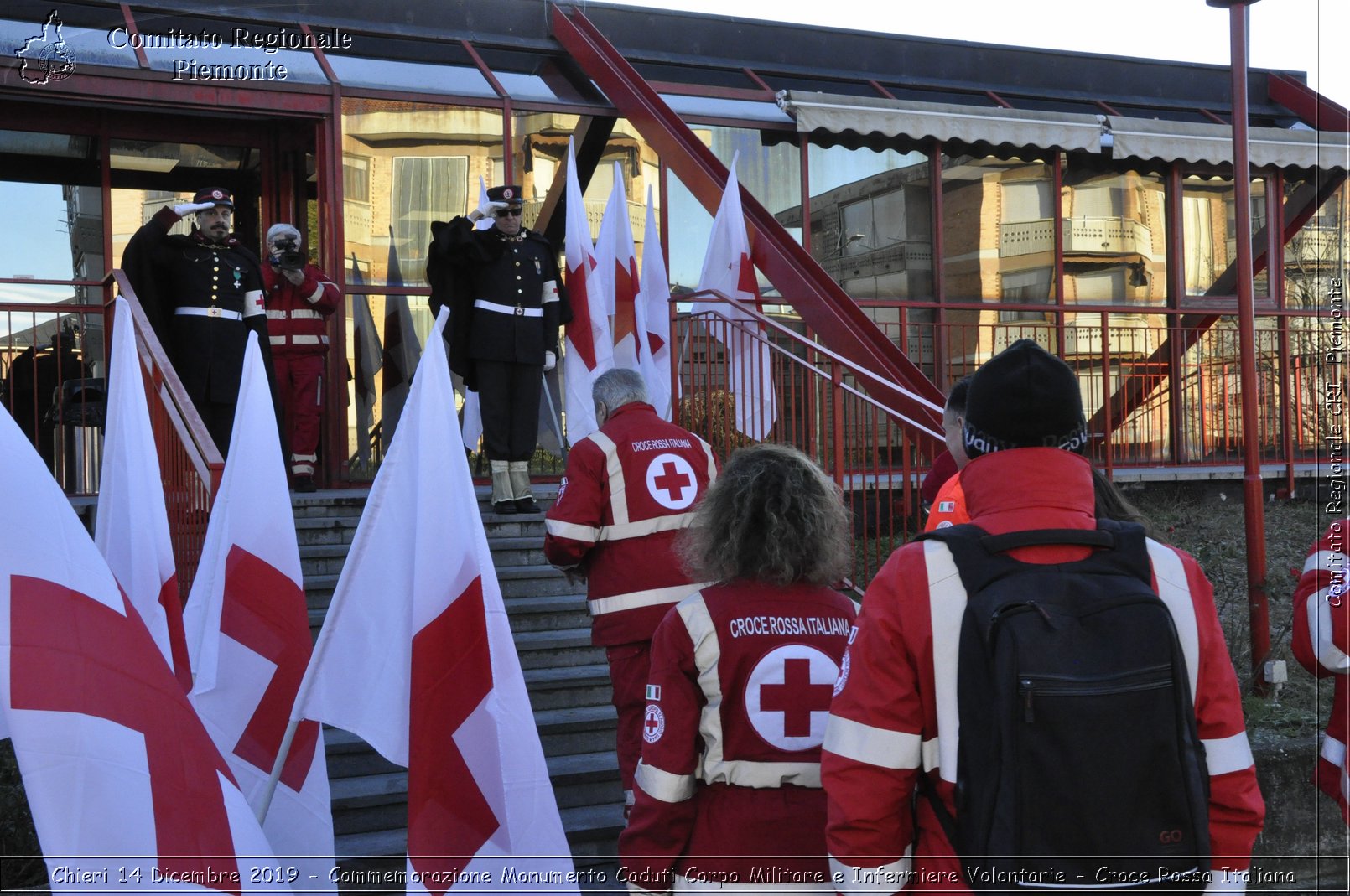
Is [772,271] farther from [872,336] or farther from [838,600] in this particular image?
[838,600]

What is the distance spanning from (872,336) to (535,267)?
203cm

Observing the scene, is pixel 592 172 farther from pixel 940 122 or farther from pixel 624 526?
pixel 624 526

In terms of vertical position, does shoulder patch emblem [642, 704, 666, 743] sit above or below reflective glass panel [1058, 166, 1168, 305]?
below

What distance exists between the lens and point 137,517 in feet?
15.1

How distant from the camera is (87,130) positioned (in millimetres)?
9555

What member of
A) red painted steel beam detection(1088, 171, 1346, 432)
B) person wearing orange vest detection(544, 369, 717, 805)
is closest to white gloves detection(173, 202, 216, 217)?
person wearing orange vest detection(544, 369, 717, 805)

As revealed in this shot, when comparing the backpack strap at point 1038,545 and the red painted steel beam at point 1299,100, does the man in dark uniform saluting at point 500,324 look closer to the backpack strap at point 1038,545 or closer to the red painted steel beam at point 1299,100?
the backpack strap at point 1038,545

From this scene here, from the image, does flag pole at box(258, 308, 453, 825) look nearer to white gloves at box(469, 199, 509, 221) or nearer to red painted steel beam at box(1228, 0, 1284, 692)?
white gloves at box(469, 199, 509, 221)

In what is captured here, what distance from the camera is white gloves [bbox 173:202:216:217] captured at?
712cm

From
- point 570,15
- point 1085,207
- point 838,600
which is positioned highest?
point 570,15

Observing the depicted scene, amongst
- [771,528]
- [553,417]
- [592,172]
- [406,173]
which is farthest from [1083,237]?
[771,528]

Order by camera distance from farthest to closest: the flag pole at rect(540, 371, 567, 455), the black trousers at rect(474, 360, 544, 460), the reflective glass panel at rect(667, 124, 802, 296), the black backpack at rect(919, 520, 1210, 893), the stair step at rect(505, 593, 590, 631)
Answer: the reflective glass panel at rect(667, 124, 802, 296) < the flag pole at rect(540, 371, 567, 455) < the black trousers at rect(474, 360, 544, 460) < the stair step at rect(505, 593, 590, 631) < the black backpack at rect(919, 520, 1210, 893)

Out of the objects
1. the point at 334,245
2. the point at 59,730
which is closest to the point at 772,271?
the point at 334,245

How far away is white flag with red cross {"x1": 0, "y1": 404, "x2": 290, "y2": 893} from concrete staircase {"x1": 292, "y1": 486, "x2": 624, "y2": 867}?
1732mm
